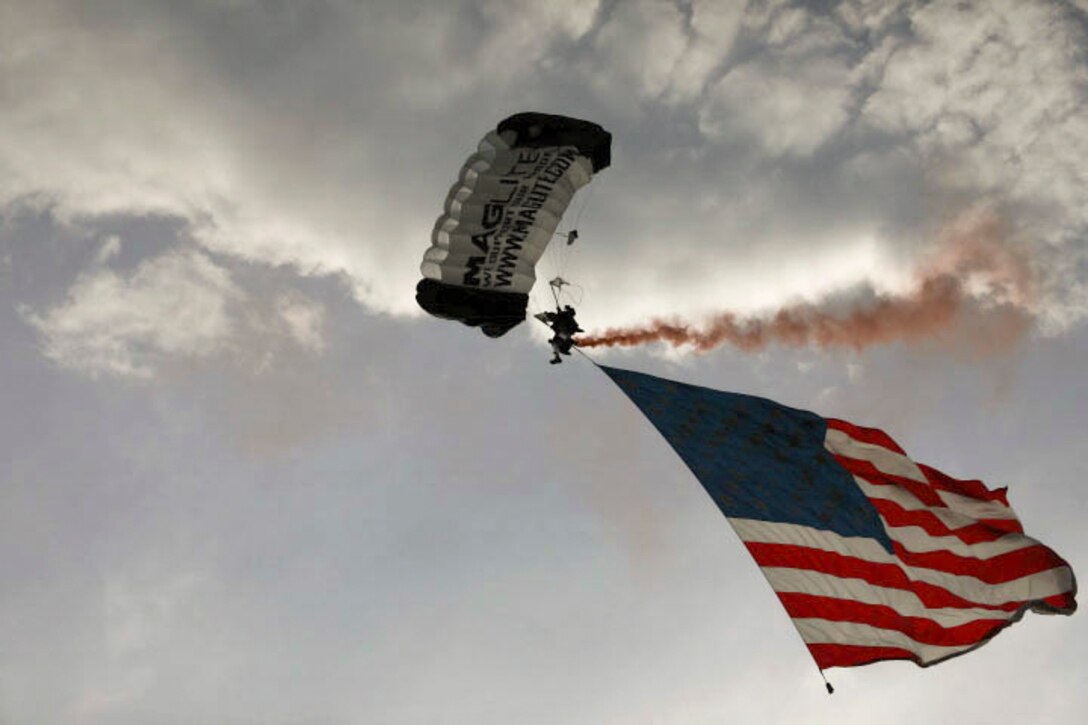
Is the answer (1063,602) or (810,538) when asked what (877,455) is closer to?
(810,538)

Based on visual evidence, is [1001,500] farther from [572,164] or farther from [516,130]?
[516,130]

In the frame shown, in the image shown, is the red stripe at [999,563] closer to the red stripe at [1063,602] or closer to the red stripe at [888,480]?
the red stripe at [1063,602]

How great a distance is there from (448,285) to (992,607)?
437 inches

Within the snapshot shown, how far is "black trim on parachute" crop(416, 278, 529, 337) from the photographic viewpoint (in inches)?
722

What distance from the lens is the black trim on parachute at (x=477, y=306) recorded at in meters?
18.3

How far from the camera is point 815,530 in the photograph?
15719 millimetres

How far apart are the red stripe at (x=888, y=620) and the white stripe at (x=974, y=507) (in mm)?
1872

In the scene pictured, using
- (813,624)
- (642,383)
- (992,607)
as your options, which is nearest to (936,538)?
(992,607)

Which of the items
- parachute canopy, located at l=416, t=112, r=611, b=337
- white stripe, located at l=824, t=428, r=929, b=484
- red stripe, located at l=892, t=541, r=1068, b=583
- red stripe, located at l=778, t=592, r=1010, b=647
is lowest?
red stripe, located at l=778, t=592, r=1010, b=647

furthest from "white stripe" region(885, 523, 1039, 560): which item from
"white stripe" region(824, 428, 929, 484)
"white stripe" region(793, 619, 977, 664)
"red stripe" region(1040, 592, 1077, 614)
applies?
"white stripe" region(793, 619, 977, 664)

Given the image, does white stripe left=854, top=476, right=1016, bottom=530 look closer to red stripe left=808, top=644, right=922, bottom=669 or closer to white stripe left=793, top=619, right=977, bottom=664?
white stripe left=793, top=619, right=977, bottom=664

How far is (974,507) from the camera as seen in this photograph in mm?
17219

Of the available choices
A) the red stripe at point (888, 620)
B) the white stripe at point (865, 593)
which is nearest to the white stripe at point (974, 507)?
the white stripe at point (865, 593)

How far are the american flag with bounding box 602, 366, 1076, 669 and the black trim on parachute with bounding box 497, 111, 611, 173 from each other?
4717 mm
